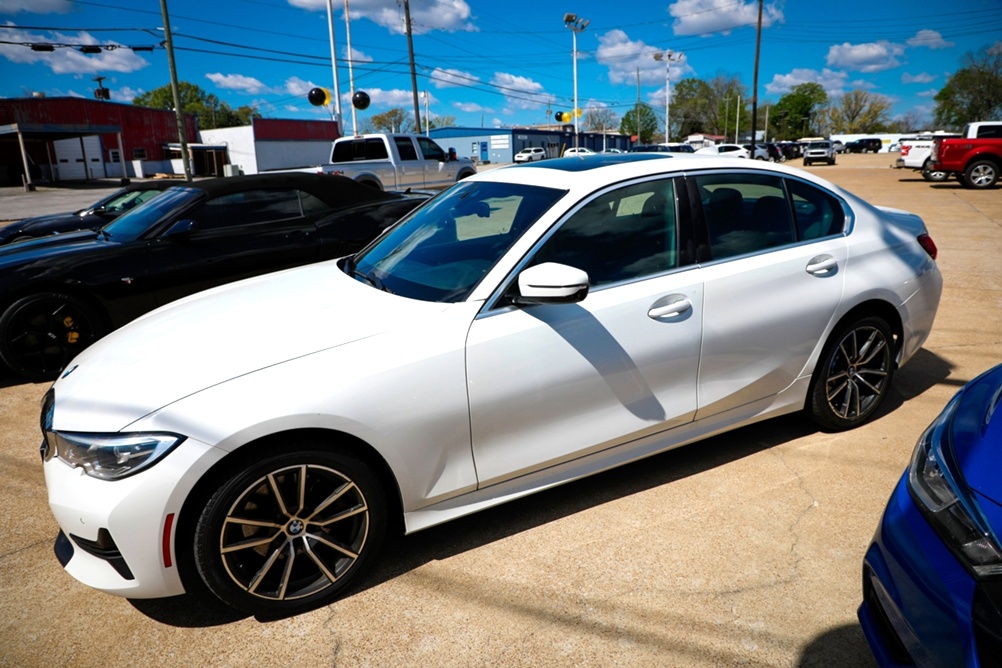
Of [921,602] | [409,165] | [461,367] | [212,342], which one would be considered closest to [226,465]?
[212,342]

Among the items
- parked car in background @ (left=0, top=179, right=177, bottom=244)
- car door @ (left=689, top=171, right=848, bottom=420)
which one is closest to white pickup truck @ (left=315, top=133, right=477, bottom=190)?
parked car in background @ (left=0, top=179, right=177, bottom=244)

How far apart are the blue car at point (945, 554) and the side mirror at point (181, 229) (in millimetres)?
5592

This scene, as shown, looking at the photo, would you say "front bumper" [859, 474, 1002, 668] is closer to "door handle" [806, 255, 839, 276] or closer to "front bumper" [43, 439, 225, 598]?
"door handle" [806, 255, 839, 276]

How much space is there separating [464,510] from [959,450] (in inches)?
69.3

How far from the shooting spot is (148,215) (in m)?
6.22

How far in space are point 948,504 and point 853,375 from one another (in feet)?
7.71

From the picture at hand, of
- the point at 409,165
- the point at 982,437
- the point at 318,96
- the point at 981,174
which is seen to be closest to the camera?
the point at 982,437

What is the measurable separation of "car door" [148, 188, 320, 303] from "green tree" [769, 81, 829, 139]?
466 ft

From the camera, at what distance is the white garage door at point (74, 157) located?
1946 inches

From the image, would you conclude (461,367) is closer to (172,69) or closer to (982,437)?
(982,437)

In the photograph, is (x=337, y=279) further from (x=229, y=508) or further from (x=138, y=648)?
(x=138, y=648)

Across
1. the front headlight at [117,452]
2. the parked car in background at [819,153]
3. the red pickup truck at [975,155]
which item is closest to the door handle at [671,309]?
the front headlight at [117,452]

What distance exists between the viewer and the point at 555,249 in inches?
117

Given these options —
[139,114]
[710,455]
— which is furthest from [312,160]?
[710,455]
